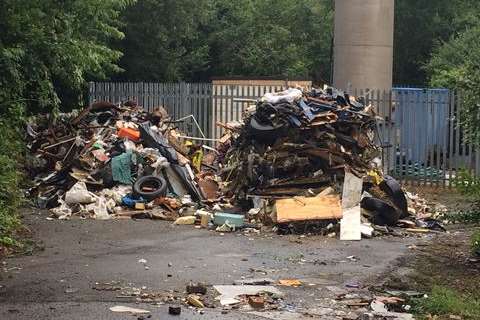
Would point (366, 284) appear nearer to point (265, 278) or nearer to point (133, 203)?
point (265, 278)

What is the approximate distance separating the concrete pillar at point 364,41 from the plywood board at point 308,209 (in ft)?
35.2

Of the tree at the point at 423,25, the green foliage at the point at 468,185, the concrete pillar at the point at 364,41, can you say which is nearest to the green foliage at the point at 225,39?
the tree at the point at 423,25

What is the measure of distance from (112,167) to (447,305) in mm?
8886

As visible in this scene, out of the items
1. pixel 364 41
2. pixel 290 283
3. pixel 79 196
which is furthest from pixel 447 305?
pixel 364 41

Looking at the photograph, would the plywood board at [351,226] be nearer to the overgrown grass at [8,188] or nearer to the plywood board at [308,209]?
the plywood board at [308,209]

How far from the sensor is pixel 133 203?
44.4 feet

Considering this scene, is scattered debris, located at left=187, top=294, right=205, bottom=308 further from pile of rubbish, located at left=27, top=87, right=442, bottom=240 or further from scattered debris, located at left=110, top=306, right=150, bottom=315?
pile of rubbish, located at left=27, top=87, right=442, bottom=240

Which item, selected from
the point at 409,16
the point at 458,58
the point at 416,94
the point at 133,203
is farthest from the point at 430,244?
the point at 409,16

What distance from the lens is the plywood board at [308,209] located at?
11789mm

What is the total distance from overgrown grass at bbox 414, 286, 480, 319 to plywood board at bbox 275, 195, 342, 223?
14.4 feet

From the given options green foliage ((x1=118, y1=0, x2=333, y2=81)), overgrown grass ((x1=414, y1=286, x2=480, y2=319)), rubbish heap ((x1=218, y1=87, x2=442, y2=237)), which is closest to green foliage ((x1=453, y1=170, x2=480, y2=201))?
overgrown grass ((x1=414, y1=286, x2=480, y2=319))

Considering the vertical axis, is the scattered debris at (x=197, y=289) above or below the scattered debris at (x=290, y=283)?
above

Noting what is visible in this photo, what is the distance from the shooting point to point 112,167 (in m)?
14.3

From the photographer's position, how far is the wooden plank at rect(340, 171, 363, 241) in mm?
11453
